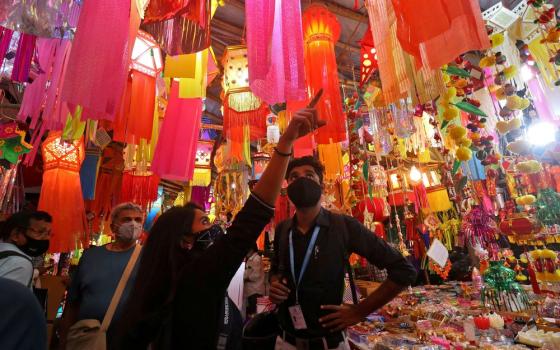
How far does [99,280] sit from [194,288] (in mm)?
1158

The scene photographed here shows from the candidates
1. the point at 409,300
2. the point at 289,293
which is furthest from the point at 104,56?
the point at 409,300

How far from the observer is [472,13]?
3.21 feet

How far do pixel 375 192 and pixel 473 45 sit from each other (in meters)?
3.62

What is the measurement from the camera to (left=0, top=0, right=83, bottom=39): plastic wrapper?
3.18 ft

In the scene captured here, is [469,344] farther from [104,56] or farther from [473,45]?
[104,56]

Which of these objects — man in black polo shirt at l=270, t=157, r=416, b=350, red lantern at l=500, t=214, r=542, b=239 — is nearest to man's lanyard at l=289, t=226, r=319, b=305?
man in black polo shirt at l=270, t=157, r=416, b=350

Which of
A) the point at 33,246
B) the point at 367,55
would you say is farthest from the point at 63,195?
the point at 367,55

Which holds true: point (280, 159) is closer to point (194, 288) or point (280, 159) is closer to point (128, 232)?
point (194, 288)

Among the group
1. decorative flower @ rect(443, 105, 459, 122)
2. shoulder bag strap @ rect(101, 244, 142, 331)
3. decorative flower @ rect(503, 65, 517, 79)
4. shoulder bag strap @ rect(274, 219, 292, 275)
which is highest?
decorative flower @ rect(503, 65, 517, 79)

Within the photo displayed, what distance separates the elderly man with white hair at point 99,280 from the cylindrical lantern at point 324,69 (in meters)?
1.35

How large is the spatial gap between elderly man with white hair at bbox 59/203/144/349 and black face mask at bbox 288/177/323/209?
102cm

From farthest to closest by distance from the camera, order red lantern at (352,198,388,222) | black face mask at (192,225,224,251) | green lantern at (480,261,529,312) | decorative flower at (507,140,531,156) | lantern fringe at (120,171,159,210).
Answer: red lantern at (352,198,388,222) → lantern fringe at (120,171,159,210) → decorative flower at (507,140,531,156) → green lantern at (480,261,529,312) → black face mask at (192,225,224,251)

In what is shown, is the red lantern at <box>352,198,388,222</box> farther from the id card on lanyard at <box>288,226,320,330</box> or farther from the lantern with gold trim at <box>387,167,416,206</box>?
the id card on lanyard at <box>288,226,320,330</box>

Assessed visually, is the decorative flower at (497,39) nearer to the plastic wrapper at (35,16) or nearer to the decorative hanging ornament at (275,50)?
the decorative hanging ornament at (275,50)
